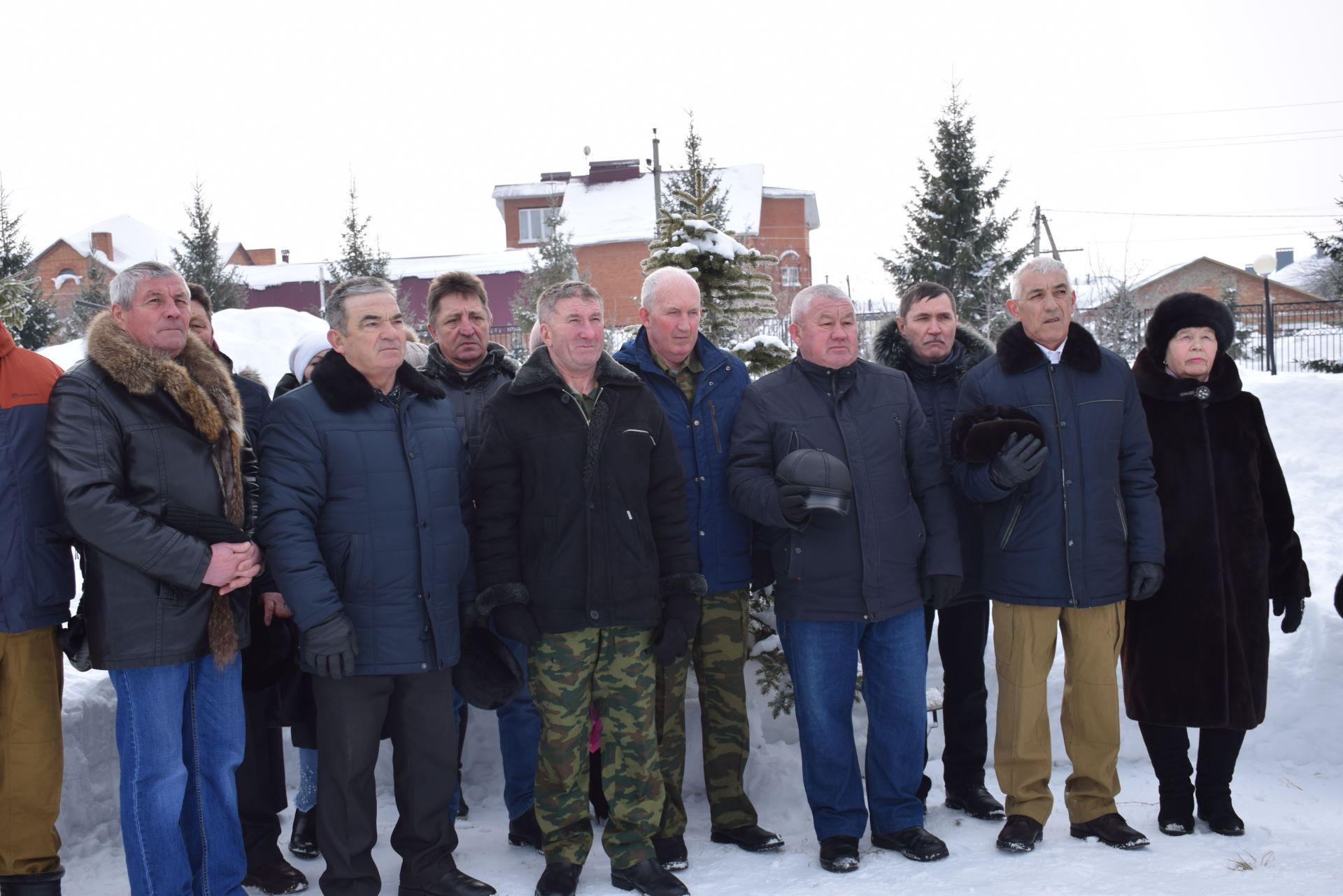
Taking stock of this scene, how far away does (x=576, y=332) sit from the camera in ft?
12.9

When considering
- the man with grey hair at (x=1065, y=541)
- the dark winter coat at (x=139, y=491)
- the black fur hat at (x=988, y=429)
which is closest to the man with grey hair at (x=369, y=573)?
the dark winter coat at (x=139, y=491)

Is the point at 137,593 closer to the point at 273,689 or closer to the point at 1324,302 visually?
the point at 273,689

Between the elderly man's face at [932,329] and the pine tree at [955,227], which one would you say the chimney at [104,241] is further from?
the elderly man's face at [932,329]

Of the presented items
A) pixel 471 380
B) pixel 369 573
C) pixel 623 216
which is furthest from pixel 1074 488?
pixel 623 216

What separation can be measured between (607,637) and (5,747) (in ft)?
7.50

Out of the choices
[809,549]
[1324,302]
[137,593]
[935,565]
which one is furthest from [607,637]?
[1324,302]

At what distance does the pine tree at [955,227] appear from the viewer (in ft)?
70.0

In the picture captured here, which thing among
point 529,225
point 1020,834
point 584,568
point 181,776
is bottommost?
point 1020,834

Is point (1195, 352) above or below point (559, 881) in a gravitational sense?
above

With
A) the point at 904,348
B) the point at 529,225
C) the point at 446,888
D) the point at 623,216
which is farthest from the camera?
the point at 529,225

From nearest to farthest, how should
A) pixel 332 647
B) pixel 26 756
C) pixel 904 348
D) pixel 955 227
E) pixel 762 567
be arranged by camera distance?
pixel 332 647 → pixel 26 756 → pixel 762 567 → pixel 904 348 → pixel 955 227

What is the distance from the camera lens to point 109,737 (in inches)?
185

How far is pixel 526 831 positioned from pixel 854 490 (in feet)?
7.32

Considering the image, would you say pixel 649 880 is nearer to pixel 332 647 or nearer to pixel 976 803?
pixel 332 647
